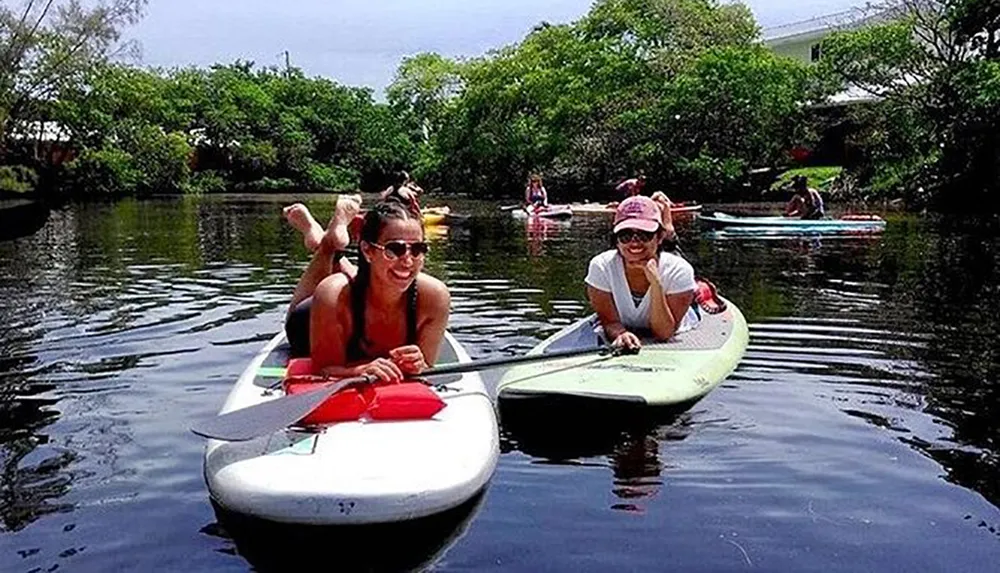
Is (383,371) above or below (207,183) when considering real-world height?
below

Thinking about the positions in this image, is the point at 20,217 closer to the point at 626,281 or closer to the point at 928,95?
the point at 626,281

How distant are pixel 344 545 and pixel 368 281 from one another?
1313 mm

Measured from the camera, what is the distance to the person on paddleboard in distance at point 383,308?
466 cm

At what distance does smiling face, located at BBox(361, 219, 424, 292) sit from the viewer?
4633mm

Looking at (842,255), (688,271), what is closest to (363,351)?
(688,271)

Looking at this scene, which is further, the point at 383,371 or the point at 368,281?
the point at 368,281

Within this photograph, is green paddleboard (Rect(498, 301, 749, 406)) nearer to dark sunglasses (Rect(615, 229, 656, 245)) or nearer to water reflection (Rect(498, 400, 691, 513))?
water reflection (Rect(498, 400, 691, 513))

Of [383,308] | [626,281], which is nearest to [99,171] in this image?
[626,281]

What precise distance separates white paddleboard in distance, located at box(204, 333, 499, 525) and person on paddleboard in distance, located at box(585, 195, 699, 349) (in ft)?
6.39

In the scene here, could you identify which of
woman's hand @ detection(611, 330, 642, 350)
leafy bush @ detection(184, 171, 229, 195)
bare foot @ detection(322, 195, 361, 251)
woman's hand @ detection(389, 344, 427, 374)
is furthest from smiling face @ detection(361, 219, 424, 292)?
leafy bush @ detection(184, 171, 229, 195)

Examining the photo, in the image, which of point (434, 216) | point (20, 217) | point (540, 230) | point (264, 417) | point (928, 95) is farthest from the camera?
point (928, 95)

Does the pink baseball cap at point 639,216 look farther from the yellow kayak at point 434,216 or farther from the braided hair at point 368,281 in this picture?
the yellow kayak at point 434,216

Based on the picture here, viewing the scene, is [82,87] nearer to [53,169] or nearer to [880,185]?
[53,169]

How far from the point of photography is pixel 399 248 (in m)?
4.62
